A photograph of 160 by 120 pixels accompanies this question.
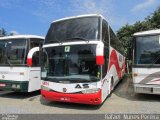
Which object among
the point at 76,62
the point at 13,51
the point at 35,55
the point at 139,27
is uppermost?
the point at 139,27

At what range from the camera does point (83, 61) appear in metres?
8.38

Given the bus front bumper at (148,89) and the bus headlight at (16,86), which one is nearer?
the bus front bumper at (148,89)

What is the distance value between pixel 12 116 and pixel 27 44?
4015mm

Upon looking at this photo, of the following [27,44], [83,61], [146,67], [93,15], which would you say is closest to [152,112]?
[146,67]

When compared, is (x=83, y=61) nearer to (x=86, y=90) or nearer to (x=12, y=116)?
(x=86, y=90)

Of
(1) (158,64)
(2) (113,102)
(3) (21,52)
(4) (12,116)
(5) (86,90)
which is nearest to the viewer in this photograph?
(4) (12,116)

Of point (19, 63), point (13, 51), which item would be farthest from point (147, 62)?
point (13, 51)

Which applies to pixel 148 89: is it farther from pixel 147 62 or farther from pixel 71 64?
pixel 71 64

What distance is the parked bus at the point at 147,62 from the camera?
30.0 ft

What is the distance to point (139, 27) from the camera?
1134 inches

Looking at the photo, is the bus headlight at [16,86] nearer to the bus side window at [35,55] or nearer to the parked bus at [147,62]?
the bus side window at [35,55]

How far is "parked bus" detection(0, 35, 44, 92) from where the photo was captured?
1027 centimetres

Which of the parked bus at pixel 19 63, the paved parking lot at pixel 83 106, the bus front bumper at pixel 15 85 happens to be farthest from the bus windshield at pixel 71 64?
the bus front bumper at pixel 15 85

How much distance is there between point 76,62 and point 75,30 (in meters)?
1.40
